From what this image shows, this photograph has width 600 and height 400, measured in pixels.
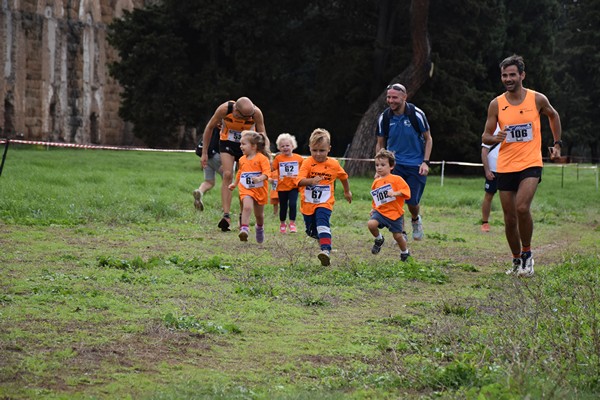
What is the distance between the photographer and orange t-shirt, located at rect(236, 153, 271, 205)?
13578 millimetres

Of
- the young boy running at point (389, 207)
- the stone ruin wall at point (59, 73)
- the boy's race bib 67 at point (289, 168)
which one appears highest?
the stone ruin wall at point (59, 73)

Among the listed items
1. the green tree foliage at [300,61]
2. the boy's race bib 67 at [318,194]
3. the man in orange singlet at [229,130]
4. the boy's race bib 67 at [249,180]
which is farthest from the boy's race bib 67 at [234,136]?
the green tree foliage at [300,61]

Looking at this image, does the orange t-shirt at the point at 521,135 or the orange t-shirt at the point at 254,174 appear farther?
the orange t-shirt at the point at 254,174

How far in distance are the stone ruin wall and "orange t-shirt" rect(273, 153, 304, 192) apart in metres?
26.5

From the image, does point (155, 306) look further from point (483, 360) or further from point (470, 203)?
point (470, 203)

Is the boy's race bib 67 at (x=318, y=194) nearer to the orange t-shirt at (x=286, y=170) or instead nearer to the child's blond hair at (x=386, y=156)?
the child's blond hair at (x=386, y=156)

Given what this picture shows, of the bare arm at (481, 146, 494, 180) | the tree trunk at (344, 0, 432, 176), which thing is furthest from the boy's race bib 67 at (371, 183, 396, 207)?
the tree trunk at (344, 0, 432, 176)

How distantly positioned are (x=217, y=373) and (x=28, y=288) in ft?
10.4

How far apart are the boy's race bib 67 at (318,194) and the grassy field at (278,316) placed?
2.27 ft

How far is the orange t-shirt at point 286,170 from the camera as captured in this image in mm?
15758

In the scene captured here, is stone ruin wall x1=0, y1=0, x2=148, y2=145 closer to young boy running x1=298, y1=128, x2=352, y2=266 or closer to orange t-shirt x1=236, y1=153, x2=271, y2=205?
orange t-shirt x1=236, y1=153, x2=271, y2=205

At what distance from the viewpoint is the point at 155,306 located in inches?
312

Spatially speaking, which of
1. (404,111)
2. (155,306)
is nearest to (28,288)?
(155,306)

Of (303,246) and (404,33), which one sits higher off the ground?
(404,33)
